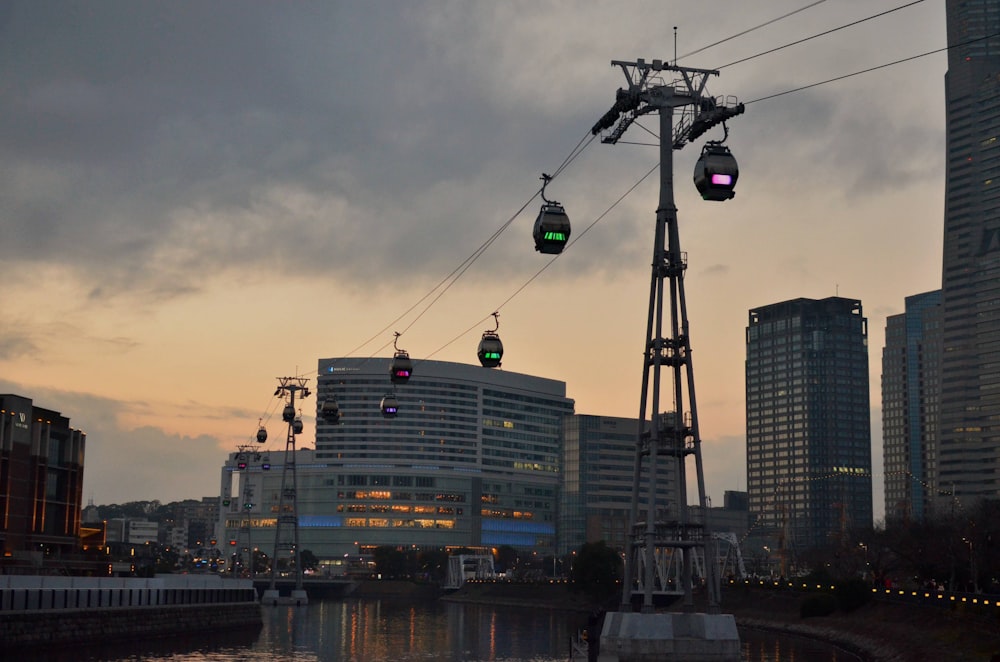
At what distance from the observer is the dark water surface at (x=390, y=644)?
86.1 m

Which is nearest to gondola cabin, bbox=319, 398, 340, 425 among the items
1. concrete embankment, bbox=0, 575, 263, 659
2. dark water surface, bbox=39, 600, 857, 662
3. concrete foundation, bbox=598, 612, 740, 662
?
dark water surface, bbox=39, 600, 857, 662

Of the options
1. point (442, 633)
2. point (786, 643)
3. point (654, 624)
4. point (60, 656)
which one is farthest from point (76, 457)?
point (654, 624)

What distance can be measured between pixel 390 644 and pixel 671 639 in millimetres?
60134

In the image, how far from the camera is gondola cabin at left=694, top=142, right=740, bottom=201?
44562 mm

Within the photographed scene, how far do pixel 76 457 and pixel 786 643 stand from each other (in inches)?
3041

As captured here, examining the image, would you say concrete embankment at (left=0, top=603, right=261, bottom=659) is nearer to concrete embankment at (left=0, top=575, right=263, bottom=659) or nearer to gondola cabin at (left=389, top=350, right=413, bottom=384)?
concrete embankment at (left=0, top=575, right=263, bottom=659)

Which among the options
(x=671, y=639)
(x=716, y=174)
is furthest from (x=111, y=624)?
(x=716, y=174)

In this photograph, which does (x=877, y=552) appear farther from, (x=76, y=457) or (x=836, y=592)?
(x=76, y=457)

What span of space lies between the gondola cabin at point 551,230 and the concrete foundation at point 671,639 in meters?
15.8

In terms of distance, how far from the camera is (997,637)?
67.1 m

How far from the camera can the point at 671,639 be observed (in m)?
48.4

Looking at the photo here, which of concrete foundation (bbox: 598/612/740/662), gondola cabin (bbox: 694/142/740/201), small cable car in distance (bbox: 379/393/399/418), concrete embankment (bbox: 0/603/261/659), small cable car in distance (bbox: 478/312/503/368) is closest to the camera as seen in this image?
gondola cabin (bbox: 694/142/740/201)

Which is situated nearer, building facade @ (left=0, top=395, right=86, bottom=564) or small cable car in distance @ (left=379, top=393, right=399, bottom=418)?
small cable car in distance @ (left=379, top=393, right=399, bottom=418)

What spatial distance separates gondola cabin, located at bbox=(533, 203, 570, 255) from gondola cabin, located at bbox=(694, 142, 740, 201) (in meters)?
5.40
